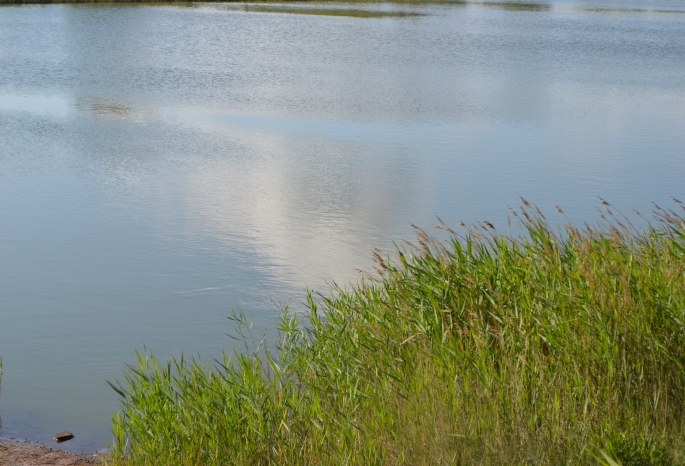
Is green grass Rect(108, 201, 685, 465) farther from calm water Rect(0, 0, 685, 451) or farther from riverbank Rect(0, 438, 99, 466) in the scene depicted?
calm water Rect(0, 0, 685, 451)

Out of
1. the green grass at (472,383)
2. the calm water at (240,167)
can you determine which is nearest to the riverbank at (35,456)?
the calm water at (240,167)

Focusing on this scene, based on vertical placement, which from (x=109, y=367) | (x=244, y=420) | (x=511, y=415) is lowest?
(x=109, y=367)

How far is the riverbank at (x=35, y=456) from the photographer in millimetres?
3213

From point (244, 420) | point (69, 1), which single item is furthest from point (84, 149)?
point (69, 1)

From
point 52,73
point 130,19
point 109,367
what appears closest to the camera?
point 109,367

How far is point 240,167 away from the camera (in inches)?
304

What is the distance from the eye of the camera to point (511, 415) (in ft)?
8.37

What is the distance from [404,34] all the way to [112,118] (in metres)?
11.3

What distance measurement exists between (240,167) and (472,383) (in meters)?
5.27

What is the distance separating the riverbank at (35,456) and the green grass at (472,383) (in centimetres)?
26

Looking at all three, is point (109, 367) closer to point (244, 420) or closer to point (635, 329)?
point (244, 420)

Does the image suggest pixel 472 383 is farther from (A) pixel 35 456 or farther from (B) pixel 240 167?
(B) pixel 240 167

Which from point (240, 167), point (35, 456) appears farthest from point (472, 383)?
point (240, 167)

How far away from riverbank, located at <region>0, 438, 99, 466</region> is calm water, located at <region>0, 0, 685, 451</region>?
0.14 metres
